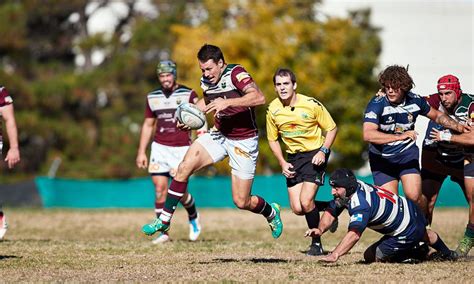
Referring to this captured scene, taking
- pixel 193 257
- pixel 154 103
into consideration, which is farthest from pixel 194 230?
pixel 193 257

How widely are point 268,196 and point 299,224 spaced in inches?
248

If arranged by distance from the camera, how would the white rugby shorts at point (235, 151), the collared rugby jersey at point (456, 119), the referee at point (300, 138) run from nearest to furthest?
the white rugby shorts at point (235, 151) < the collared rugby jersey at point (456, 119) < the referee at point (300, 138)

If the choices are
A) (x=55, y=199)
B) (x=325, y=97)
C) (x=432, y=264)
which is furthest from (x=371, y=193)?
(x=325, y=97)

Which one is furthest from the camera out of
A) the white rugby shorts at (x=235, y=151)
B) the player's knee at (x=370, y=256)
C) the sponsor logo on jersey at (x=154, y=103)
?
the sponsor logo on jersey at (x=154, y=103)

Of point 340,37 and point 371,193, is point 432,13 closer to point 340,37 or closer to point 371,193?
point 340,37

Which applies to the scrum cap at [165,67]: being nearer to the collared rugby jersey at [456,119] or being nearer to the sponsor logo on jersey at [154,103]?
the sponsor logo on jersey at [154,103]

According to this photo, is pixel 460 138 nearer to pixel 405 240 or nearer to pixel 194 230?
pixel 405 240

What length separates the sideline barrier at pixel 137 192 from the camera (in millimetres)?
23438

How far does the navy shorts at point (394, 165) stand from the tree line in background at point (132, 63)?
17.6 metres

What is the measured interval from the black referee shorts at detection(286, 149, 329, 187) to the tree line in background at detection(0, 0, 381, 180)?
17224 millimetres

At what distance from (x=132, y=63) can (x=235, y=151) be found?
2722cm

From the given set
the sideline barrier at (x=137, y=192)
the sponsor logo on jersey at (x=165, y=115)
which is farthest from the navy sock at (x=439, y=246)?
the sideline barrier at (x=137, y=192)

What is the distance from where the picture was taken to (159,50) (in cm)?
3756

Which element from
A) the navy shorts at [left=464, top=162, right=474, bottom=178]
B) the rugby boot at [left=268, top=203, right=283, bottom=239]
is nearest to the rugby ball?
the rugby boot at [left=268, top=203, right=283, bottom=239]
